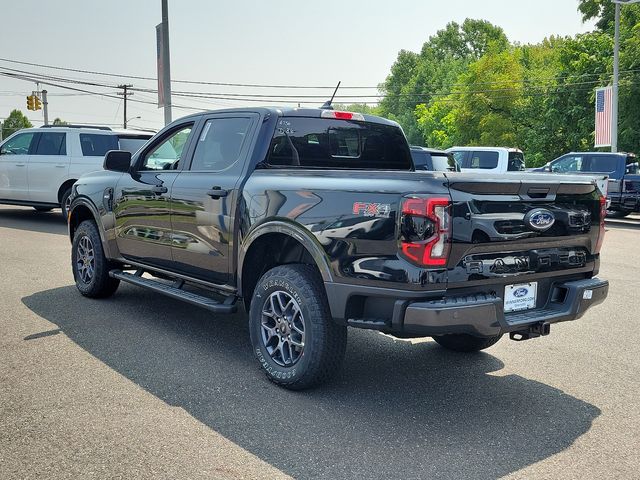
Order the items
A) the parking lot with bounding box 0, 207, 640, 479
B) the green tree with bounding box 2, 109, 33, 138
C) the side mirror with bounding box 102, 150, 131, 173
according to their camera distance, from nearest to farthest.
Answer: the parking lot with bounding box 0, 207, 640, 479, the side mirror with bounding box 102, 150, 131, 173, the green tree with bounding box 2, 109, 33, 138

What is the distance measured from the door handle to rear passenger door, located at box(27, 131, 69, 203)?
9.79 m

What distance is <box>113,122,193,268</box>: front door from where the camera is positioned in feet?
18.6

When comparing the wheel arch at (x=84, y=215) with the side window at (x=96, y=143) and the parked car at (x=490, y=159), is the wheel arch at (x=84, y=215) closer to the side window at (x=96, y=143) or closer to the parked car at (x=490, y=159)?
the side window at (x=96, y=143)

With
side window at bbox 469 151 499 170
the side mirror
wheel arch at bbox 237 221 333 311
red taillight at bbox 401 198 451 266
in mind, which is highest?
side window at bbox 469 151 499 170

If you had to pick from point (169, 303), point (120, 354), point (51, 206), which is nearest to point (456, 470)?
point (120, 354)

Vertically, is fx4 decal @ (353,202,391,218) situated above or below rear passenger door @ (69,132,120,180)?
below

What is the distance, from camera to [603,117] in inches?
1124

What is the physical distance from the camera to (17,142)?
1463 centimetres

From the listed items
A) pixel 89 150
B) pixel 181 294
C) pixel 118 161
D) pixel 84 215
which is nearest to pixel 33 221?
pixel 89 150

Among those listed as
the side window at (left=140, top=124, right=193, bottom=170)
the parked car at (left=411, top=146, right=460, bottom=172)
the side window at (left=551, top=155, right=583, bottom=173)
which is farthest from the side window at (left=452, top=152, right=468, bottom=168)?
the side window at (left=140, top=124, right=193, bottom=170)

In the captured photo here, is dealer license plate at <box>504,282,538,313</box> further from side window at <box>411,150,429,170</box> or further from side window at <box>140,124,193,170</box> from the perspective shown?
side window at <box>411,150,429,170</box>

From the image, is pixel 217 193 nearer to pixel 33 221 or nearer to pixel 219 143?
pixel 219 143

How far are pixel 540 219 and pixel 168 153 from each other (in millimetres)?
3415

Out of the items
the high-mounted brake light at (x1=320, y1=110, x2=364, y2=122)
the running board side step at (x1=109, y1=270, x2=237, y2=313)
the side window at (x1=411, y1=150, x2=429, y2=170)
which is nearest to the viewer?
the running board side step at (x1=109, y1=270, x2=237, y2=313)
